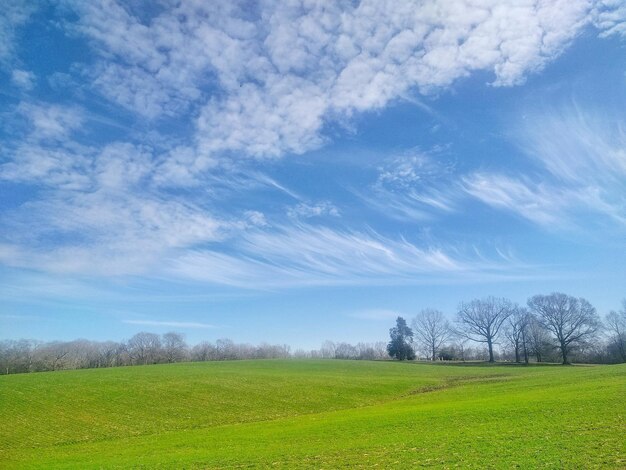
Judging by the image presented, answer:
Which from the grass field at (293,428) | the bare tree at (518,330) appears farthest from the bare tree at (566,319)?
the grass field at (293,428)

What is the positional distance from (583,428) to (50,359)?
659 ft

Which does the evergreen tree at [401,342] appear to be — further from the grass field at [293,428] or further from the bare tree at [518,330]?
the grass field at [293,428]

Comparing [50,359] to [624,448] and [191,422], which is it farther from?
[624,448]

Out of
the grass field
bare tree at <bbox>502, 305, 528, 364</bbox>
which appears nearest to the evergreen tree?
bare tree at <bbox>502, 305, 528, 364</bbox>

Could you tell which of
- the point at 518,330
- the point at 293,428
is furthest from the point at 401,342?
the point at 293,428

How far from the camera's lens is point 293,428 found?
101 feet

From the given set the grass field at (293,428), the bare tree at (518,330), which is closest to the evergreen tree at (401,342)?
the bare tree at (518,330)

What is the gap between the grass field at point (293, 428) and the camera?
1742cm

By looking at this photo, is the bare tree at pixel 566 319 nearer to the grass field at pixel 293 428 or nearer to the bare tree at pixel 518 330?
the bare tree at pixel 518 330

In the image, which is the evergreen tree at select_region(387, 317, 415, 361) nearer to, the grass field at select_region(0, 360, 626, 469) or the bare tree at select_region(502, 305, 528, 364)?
the bare tree at select_region(502, 305, 528, 364)

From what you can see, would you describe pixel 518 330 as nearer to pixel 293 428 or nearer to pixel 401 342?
pixel 401 342

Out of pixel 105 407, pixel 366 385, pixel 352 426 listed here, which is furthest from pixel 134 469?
pixel 366 385

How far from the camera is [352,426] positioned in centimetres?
2808

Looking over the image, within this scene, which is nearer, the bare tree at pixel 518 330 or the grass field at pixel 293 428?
the grass field at pixel 293 428
